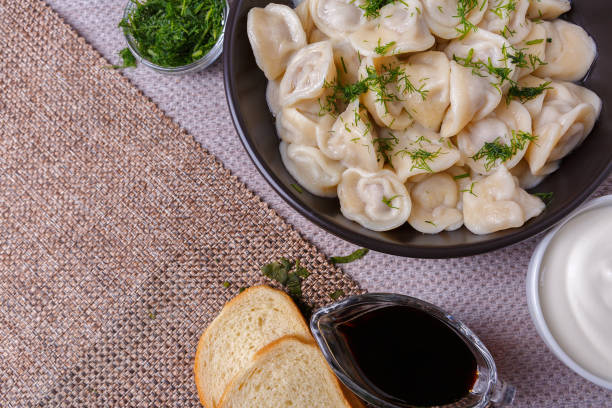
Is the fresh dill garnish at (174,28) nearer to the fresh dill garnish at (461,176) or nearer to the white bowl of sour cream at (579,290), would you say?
the fresh dill garnish at (461,176)

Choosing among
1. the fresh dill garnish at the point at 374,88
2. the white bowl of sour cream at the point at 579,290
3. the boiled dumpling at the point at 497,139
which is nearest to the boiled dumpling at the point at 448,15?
the fresh dill garnish at the point at 374,88

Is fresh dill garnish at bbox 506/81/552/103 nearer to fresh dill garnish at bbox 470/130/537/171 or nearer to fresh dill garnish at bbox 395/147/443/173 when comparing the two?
fresh dill garnish at bbox 470/130/537/171

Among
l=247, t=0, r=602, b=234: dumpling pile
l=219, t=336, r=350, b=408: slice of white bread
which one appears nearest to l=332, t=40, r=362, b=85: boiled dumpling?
l=247, t=0, r=602, b=234: dumpling pile

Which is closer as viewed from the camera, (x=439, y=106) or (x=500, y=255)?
(x=439, y=106)

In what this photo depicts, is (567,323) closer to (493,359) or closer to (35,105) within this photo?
(493,359)

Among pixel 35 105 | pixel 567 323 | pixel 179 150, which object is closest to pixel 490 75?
pixel 567 323

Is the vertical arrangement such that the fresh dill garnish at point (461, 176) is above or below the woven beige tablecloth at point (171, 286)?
above

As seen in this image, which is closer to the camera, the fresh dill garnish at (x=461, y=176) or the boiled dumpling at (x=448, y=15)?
the boiled dumpling at (x=448, y=15)
